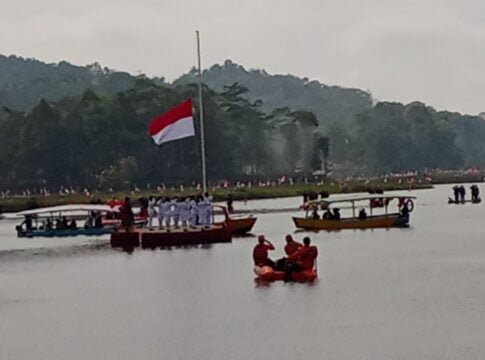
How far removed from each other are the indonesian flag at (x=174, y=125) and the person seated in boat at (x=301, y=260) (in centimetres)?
2150

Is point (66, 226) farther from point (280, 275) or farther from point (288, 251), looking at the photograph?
point (280, 275)

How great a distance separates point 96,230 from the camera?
73500 mm

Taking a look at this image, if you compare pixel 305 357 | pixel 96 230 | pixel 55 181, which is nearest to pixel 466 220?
pixel 96 230

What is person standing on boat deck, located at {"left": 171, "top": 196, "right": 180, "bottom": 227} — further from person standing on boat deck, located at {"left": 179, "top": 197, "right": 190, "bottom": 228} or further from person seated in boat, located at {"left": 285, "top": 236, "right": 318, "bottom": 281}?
person seated in boat, located at {"left": 285, "top": 236, "right": 318, "bottom": 281}

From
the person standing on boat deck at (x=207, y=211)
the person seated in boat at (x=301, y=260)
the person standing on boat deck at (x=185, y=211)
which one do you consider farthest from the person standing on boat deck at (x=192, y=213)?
the person seated in boat at (x=301, y=260)

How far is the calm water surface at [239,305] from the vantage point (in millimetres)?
32031

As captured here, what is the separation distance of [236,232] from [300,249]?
26984mm

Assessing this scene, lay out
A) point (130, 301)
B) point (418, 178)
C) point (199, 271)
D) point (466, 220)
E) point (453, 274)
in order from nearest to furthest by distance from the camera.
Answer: point (130, 301)
point (453, 274)
point (199, 271)
point (466, 220)
point (418, 178)

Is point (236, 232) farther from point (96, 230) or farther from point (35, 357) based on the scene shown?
point (35, 357)

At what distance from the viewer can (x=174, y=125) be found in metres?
64.9

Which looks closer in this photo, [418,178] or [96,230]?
[96,230]

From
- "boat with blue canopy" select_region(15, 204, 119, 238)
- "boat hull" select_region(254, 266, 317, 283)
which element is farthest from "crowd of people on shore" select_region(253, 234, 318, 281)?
"boat with blue canopy" select_region(15, 204, 119, 238)

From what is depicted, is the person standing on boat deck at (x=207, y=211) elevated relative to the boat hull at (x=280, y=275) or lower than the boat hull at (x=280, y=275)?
elevated

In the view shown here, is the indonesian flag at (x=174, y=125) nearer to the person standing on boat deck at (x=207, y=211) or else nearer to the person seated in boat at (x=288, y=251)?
the person standing on boat deck at (x=207, y=211)
